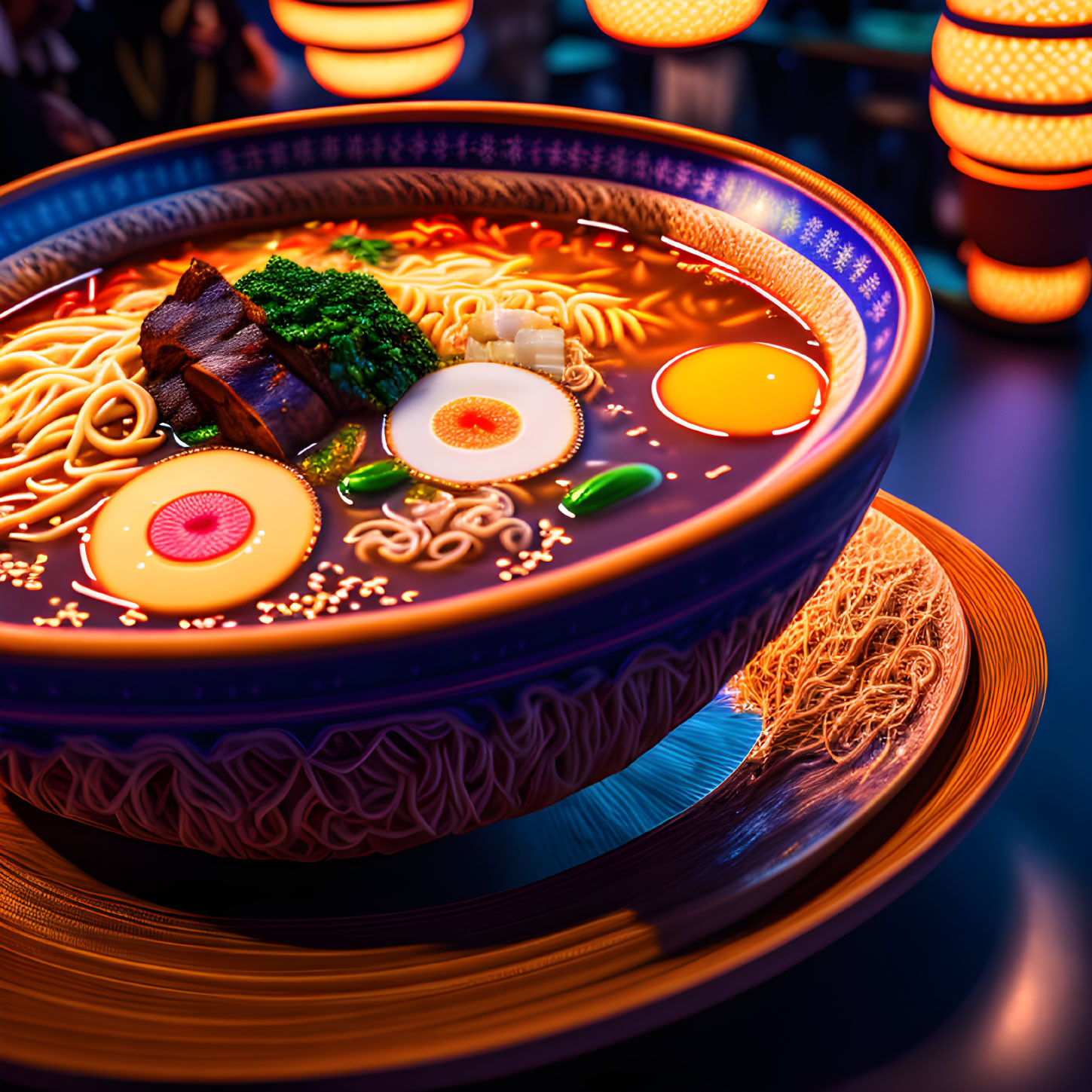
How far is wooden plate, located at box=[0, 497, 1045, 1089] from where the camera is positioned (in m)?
1.13

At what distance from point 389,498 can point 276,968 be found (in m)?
0.57

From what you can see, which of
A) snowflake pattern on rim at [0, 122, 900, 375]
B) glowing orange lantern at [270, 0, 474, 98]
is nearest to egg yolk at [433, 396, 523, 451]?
snowflake pattern on rim at [0, 122, 900, 375]

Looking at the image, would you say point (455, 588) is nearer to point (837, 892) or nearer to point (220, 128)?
point (837, 892)

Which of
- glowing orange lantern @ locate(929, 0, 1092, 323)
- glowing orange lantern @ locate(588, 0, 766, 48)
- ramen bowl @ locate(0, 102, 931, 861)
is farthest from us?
glowing orange lantern @ locate(929, 0, 1092, 323)

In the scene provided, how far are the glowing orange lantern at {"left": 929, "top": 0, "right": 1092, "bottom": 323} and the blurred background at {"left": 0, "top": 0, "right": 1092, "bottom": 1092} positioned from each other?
0.13 m

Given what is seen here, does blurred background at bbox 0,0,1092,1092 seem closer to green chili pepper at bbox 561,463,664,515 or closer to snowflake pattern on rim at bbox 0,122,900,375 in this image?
green chili pepper at bbox 561,463,664,515

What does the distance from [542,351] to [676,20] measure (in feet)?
3.87

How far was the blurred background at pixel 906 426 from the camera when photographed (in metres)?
1.40

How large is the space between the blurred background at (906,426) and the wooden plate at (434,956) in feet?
0.74

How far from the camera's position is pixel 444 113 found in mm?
2074

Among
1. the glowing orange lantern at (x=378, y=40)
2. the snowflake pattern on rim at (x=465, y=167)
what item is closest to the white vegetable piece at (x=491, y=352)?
the snowflake pattern on rim at (x=465, y=167)

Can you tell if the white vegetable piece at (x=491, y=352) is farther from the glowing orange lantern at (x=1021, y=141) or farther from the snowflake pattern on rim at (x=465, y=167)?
the glowing orange lantern at (x=1021, y=141)

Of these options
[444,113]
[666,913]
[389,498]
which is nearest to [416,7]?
[444,113]

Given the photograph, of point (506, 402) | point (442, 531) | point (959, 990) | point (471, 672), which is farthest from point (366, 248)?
point (959, 990)
